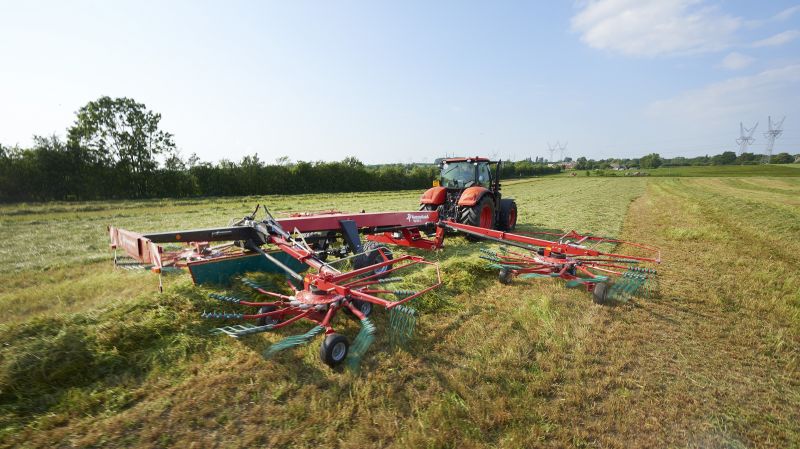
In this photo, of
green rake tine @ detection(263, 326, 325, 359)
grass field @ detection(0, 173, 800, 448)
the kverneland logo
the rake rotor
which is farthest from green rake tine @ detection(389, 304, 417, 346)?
the kverneland logo

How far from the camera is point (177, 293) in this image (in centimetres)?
386

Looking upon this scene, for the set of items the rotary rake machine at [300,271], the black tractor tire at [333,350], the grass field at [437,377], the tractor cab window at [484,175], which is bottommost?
the grass field at [437,377]

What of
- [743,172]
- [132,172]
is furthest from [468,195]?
[743,172]

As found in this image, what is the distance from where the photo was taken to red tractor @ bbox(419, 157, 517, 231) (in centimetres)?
782

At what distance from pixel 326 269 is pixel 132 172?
3343 cm

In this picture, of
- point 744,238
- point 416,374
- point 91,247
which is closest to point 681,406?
point 416,374

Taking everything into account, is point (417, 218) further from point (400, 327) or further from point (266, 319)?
point (266, 319)

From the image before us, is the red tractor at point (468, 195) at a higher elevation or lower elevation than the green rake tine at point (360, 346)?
higher

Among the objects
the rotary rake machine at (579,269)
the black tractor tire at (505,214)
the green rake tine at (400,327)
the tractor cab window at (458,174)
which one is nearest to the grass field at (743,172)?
the black tractor tire at (505,214)

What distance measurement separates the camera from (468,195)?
786 centimetres

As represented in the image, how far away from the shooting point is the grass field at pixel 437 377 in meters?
2.36

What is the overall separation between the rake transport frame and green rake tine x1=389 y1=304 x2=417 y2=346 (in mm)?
10

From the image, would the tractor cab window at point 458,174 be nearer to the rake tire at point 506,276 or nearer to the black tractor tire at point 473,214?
the black tractor tire at point 473,214

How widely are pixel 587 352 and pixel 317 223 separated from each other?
11.8ft
